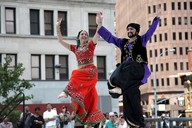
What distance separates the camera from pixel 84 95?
9.03 metres

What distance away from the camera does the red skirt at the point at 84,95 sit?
900 centimetres

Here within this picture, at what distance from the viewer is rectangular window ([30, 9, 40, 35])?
134 feet

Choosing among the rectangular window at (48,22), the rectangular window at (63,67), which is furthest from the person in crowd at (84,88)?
the rectangular window at (48,22)

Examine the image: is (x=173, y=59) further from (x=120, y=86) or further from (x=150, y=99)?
(x=120, y=86)

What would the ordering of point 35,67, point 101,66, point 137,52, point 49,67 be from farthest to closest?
point 101,66 → point 49,67 → point 35,67 → point 137,52

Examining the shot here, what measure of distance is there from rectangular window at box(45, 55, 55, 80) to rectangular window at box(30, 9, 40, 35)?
2330 millimetres

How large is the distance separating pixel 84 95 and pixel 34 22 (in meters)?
32.4

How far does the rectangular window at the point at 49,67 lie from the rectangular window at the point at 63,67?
721mm

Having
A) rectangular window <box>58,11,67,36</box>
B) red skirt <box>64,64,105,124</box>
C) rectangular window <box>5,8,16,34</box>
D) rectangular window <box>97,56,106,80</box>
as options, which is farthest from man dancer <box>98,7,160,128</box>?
rectangular window <box>97,56,106,80</box>

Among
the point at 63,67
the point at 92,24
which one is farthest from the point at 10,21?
the point at 92,24

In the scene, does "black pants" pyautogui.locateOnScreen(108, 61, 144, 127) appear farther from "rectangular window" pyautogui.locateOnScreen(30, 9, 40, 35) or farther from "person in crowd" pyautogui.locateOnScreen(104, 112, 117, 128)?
"rectangular window" pyautogui.locateOnScreen(30, 9, 40, 35)

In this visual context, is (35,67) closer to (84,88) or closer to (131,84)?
(84,88)

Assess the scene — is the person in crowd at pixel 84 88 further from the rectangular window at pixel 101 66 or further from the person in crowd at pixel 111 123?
the rectangular window at pixel 101 66

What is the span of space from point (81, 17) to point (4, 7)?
683cm
